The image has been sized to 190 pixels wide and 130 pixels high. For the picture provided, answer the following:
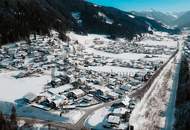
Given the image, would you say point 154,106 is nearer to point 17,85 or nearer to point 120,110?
point 120,110

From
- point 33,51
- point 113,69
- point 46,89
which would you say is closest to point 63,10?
point 33,51

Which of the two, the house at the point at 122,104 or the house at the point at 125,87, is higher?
the house at the point at 125,87

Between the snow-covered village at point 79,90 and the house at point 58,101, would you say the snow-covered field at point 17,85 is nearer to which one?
the snow-covered village at point 79,90

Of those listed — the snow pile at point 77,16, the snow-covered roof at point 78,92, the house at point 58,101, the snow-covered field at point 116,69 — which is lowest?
the house at point 58,101

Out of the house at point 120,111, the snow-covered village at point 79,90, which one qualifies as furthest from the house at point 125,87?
the house at point 120,111

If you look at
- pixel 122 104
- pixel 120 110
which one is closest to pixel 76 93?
pixel 122 104

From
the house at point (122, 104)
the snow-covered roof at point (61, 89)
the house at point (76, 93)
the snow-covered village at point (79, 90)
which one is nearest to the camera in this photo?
the snow-covered village at point (79, 90)

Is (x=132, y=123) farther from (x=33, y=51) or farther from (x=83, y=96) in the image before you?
(x=33, y=51)

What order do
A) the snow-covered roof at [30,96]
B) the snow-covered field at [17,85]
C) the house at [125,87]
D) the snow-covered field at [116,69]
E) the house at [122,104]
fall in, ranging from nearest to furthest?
the house at [122,104], the snow-covered roof at [30,96], the snow-covered field at [17,85], the house at [125,87], the snow-covered field at [116,69]

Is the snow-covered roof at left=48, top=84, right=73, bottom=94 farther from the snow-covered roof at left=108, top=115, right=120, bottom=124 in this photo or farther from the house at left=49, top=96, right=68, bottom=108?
the snow-covered roof at left=108, top=115, right=120, bottom=124
